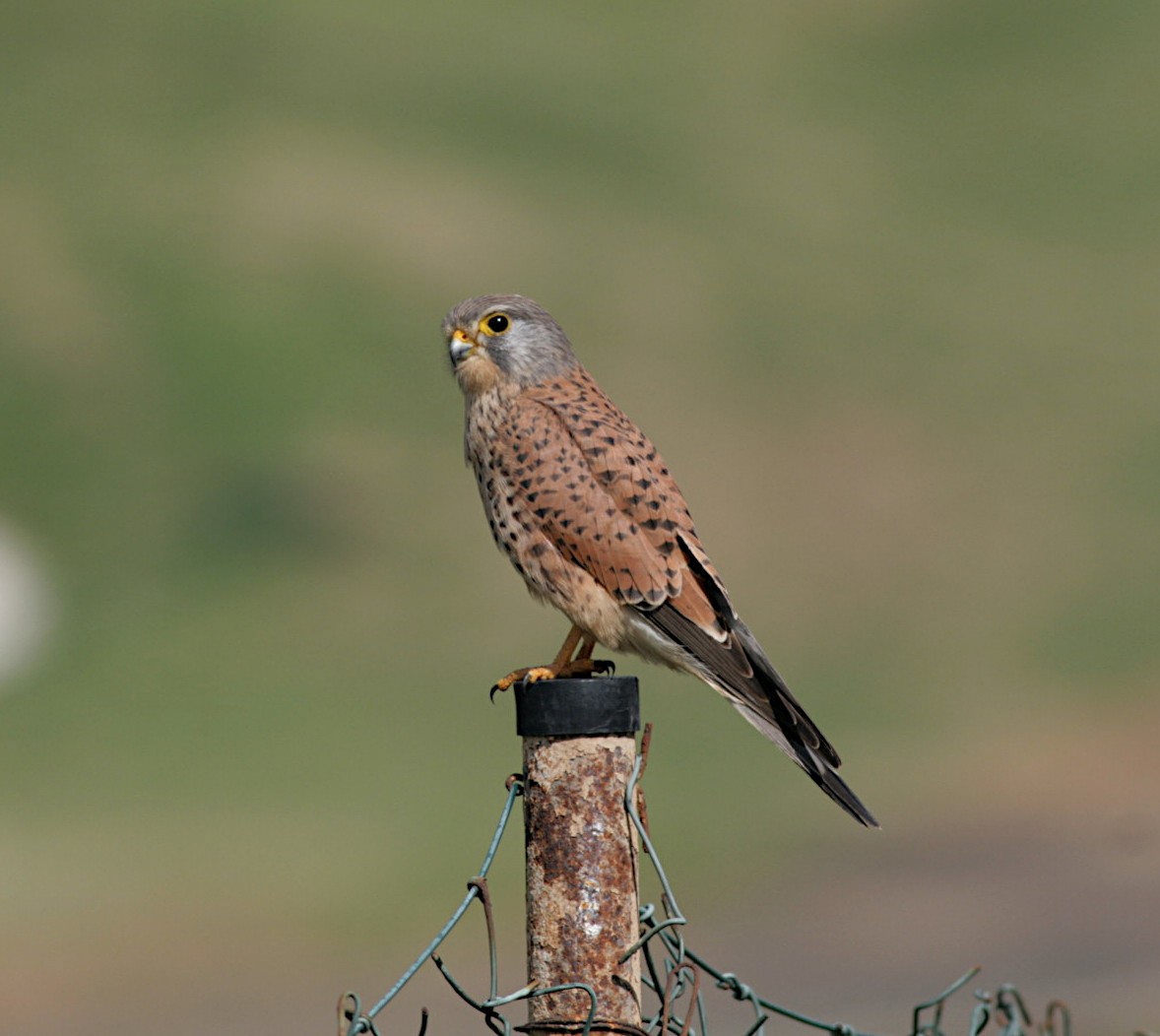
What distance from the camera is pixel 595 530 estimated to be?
9.59 feet

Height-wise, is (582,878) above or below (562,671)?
below

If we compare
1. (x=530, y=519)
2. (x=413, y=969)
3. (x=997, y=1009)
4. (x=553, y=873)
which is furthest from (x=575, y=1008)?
(x=530, y=519)

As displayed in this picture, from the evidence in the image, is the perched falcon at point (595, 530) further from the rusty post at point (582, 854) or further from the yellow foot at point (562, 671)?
the rusty post at point (582, 854)

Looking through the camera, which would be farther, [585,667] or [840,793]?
[585,667]

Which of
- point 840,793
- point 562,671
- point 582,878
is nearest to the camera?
point 582,878

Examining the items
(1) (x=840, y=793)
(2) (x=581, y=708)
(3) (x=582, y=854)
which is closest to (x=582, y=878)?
(3) (x=582, y=854)

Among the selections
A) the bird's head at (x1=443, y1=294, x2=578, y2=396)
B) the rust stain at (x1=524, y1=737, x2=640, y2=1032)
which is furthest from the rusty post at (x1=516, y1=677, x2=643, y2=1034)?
the bird's head at (x1=443, y1=294, x2=578, y2=396)

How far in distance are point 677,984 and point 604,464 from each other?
3.88 feet

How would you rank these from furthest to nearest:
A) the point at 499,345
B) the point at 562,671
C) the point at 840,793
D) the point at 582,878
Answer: the point at 499,345
the point at 562,671
the point at 840,793
the point at 582,878

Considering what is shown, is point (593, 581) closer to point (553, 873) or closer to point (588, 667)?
point (588, 667)

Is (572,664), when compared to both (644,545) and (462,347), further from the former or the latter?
(462,347)

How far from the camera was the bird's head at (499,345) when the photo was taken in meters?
3.26

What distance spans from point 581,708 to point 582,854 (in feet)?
0.60

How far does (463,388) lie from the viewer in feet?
10.8
